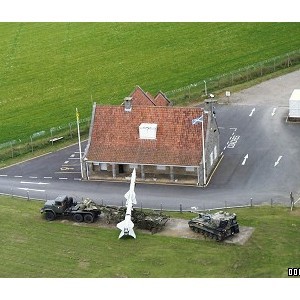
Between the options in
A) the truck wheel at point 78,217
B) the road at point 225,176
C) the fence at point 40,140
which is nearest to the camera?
the truck wheel at point 78,217

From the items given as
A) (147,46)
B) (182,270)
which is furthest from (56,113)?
(182,270)

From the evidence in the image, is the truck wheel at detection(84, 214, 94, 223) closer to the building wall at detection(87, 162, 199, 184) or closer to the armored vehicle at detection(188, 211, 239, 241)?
the armored vehicle at detection(188, 211, 239, 241)

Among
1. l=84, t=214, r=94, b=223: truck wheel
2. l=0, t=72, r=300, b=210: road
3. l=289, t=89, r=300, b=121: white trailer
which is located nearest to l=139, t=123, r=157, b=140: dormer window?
l=0, t=72, r=300, b=210: road

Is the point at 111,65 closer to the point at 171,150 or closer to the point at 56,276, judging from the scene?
the point at 171,150

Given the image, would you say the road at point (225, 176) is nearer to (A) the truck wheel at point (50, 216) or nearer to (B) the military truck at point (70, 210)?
(B) the military truck at point (70, 210)

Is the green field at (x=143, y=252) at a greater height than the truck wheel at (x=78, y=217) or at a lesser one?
lesser

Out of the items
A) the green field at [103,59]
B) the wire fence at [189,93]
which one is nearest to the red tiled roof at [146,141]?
the wire fence at [189,93]
